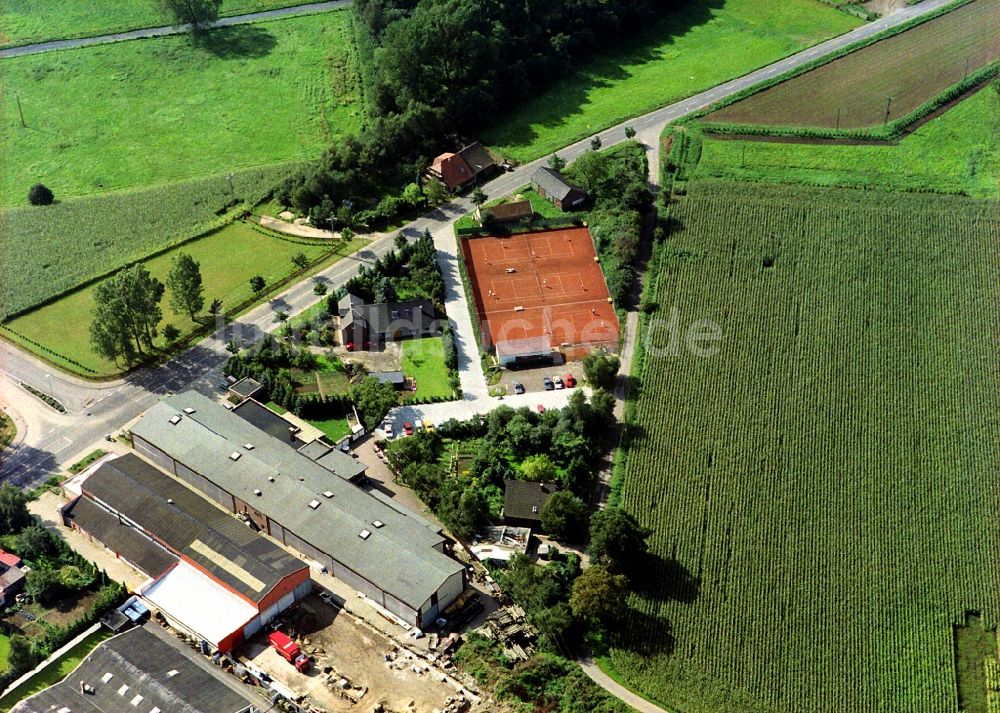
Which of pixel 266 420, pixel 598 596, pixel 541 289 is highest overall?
pixel 541 289

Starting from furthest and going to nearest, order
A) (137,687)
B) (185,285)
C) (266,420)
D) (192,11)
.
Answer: (192,11)
(185,285)
(266,420)
(137,687)

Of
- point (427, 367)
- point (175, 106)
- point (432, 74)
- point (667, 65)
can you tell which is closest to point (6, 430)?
point (427, 367)

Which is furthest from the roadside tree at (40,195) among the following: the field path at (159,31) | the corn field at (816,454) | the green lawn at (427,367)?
the corn field at (816,454)

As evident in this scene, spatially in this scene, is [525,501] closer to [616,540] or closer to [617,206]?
[616,540]

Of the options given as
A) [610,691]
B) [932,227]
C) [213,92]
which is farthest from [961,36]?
[610,691]

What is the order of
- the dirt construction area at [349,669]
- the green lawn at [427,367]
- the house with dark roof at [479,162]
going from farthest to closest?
the house with dark roof at [479,162]
the green lawn at [427,367]
the dirt construction area at [349,669]

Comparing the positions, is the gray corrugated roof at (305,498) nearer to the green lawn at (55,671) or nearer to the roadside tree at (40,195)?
the green lawn at (55,671)
